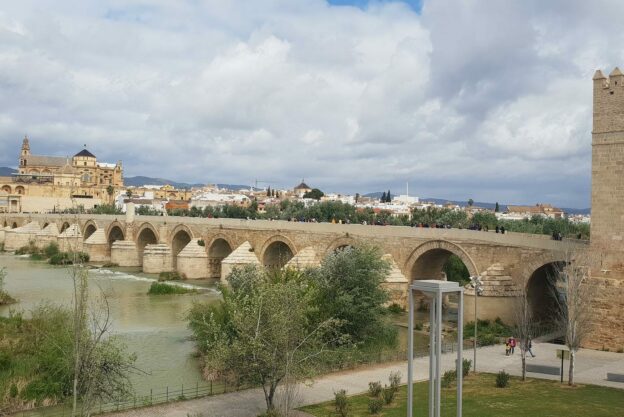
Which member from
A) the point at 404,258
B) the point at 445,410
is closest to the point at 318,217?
the point at 404,258

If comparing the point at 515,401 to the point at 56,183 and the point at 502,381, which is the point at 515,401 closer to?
the point at 502,381

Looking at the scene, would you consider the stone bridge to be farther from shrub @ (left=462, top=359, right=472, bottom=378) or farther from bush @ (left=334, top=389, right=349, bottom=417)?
shrub @ (left=462, top=359, right=472, bottom=378)

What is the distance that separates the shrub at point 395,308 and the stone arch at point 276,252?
8472 millimetres

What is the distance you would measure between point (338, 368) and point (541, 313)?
32.1ft

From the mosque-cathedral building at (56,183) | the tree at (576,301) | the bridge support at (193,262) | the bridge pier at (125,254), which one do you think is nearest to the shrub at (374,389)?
the tree at (576,301)

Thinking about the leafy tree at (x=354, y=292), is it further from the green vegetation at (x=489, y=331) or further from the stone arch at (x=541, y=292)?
the stone arch at (x=541, y=292)

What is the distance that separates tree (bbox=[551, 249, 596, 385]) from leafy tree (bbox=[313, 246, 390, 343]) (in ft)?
17.6

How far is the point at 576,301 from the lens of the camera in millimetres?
14305

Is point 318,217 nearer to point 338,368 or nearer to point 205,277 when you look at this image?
point 205,277

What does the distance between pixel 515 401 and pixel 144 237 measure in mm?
38165

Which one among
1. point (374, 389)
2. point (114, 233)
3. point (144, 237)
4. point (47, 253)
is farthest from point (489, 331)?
point (47, 253)

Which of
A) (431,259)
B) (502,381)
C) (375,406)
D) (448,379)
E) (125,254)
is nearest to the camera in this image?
(375,406)

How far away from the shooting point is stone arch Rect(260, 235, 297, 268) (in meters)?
32.1

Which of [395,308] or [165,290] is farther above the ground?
[395,308]
